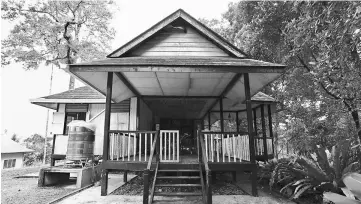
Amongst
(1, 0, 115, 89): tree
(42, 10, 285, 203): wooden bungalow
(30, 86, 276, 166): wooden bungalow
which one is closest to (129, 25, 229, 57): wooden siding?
(42, 10, 285, 203): wooden bungalow

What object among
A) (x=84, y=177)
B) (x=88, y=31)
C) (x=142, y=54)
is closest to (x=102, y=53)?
(x=88, y=31)

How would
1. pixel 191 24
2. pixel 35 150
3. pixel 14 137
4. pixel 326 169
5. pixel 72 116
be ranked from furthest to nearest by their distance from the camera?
pixel 14 137
pixel 35 150
pixel 72 116
pixel 191 24
pixel 326 169

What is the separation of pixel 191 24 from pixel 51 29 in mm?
15783

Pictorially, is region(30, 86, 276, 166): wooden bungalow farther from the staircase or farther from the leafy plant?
the leafy plant

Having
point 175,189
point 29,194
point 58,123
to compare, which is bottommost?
point 29,194

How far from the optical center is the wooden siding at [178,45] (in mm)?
7766

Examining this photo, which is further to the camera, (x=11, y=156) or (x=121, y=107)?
(x=11, y=156)

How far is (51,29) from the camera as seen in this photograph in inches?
714

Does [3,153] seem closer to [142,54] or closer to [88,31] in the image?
[88,31]

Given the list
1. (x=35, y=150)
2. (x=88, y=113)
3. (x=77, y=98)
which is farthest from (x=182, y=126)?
(x=35, y=150)

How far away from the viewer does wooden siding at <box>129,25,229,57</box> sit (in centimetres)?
777

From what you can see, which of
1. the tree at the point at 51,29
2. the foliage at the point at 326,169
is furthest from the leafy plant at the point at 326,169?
the tree at the point at 51,29

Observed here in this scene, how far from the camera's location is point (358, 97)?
290 inches

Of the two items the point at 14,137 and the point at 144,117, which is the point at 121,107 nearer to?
the point at 144,117
